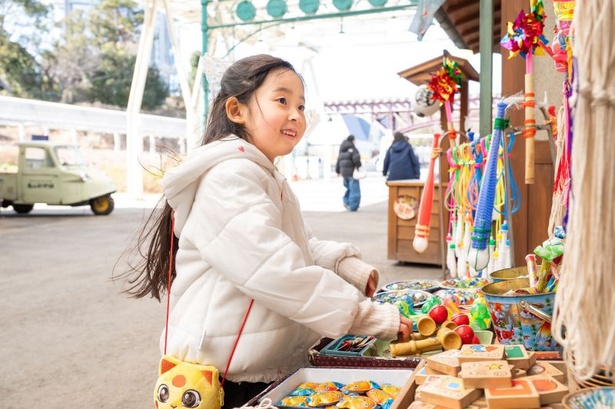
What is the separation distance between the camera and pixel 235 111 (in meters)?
1.68

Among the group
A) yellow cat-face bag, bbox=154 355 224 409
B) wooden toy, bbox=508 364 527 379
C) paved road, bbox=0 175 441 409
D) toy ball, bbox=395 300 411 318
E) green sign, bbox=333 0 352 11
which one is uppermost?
green sign, bbox=333 0 352 11

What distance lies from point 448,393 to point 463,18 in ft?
19.9

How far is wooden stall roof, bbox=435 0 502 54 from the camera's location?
5883mm

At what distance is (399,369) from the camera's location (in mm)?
1447

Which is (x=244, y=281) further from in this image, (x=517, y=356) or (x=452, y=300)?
(x=452, y=300)

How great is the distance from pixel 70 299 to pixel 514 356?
5106 mm

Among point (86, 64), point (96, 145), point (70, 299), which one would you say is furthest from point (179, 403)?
point (86, 64)

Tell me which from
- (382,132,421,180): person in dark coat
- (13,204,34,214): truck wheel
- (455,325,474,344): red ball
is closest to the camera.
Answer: (455,325,474,344): red ball

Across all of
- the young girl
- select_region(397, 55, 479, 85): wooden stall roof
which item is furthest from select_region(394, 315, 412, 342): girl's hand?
select_region(397, 55, 479, 85): wooden stall roof

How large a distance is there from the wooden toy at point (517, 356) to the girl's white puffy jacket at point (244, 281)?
311 mm

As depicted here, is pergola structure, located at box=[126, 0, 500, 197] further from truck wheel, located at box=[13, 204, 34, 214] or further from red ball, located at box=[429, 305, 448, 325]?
red ball, located at box=[429, 305, 448, 325]

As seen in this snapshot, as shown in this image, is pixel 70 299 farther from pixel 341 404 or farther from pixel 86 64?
pixel 86 64

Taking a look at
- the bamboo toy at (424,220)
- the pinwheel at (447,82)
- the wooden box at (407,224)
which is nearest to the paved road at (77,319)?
the wooden box at (407,224)

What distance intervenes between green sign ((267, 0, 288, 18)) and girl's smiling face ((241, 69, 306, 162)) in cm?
932
